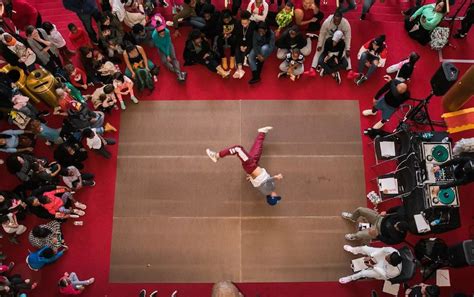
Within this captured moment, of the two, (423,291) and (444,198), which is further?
(444,198)

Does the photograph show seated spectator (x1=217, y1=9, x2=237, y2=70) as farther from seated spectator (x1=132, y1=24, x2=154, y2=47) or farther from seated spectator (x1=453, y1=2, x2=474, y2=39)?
seated spectator (x1=453, y1=2, x2=474, y2=39)

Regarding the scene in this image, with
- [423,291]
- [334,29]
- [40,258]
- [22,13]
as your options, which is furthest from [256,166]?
[22,13]

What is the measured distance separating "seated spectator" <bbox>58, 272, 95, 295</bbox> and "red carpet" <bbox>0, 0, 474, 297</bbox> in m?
0.26

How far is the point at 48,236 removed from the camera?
290 inches

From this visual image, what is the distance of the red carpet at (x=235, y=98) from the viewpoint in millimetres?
7648

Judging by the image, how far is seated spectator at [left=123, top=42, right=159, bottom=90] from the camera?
26.2 feet

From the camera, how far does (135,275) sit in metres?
7.80

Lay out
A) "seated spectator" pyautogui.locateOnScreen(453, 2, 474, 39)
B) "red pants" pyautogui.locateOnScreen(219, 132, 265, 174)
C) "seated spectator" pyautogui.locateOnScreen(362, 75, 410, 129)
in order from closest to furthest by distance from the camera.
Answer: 1. "seated spectator" pyautogui.locateOnScreen(362, 75, 410, 129)
2. "red pants" pyautogui.locateOnScreen(219, 132, 265, 174)
3. "seated spectator" pyautogui.locateOnScreen(453, 2, 474, 39)

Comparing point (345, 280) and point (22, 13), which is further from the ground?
point (22, 13)

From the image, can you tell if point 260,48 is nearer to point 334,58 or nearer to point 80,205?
point 334,58

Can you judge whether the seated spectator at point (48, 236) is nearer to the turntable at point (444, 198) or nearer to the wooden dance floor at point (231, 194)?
the wooden dance floor at point (231, 194)

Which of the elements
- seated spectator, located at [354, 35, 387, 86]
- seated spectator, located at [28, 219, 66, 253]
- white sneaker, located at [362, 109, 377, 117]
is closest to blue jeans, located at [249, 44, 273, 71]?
seated spectator, located at [354, 35, 387, 86]

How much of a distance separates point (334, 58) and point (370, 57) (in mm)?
696

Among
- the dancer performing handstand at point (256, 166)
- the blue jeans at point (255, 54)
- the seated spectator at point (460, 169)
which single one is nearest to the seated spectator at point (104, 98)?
the dancer performing handstand at point (256, 166)
